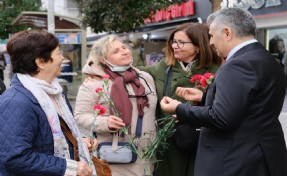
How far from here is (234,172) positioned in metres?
2.40

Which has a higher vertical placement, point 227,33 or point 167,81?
point 227,33

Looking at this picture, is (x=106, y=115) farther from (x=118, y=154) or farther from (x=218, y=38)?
(x=218, y=38)

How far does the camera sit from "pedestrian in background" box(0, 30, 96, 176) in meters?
2.15

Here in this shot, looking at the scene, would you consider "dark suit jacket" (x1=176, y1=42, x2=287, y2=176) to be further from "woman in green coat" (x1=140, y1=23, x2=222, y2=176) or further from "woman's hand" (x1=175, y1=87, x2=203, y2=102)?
"woman in green coat" (x1=140, y1=23, x2=222, y2=176)

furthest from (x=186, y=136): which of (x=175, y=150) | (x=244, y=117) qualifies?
(x=244, y=117)

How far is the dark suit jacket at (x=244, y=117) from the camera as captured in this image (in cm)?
231

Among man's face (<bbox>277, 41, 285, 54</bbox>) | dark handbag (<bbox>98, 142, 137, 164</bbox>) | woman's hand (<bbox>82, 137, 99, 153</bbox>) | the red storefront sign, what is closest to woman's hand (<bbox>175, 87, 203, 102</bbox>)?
dark handbag (<bbox>98, 142, 137, 164</bbox>)

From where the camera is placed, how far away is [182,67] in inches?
138

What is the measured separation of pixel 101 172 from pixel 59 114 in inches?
20.2

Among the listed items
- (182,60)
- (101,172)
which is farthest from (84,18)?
(101,172)

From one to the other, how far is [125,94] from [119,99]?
6 cm

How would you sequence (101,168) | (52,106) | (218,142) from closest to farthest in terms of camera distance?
1. (52,106)
2. (218,142)
3. (101,168)

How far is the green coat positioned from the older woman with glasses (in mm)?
128

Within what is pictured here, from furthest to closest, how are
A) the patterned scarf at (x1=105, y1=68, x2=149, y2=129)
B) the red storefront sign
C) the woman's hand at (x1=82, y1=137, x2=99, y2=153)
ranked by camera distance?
1. the red storefront sign
2. the patterned scarf at (x1=105, y1=68, x2=149, y2=129)
3. the woman's hand at (x1=82, y1=137, x2=99, y2=153)
